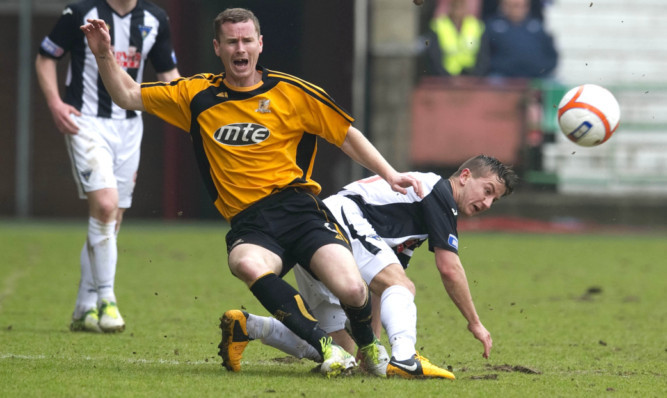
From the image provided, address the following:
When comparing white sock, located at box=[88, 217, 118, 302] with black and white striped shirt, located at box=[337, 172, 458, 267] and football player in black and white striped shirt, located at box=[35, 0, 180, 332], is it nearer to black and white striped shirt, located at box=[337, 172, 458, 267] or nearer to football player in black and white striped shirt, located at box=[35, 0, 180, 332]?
football player in black and white striped shirt, located at box=[35, 0, 180, 332]

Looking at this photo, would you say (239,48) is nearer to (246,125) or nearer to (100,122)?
(246,125)

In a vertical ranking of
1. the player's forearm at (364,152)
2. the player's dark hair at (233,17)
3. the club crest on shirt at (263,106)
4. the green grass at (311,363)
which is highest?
the player's dark hair at (233,17)

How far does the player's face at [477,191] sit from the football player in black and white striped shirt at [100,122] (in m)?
2.18

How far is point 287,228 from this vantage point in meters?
5.30

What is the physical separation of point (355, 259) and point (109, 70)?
144 cm

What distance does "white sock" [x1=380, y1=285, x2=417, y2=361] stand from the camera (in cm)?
503

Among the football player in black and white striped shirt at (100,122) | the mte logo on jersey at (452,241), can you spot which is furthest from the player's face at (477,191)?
the football player in black and white striped shirt at (100,122)

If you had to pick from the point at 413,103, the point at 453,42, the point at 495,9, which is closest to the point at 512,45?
the point at 495,9

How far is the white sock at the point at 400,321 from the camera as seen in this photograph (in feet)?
16.5

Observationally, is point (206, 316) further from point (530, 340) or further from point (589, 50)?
point (589, 50)

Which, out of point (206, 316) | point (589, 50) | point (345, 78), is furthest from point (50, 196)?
point (206, 316)

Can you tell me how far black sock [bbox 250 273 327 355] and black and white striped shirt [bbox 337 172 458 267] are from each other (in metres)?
0.72

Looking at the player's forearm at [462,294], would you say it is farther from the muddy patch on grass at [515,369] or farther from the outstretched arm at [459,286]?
the muddy patch on grass at [515,369]

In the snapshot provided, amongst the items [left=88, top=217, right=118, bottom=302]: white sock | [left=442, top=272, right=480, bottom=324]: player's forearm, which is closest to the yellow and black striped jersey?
[left=442, top=272, right=480, bottom=324]: player's forearm
